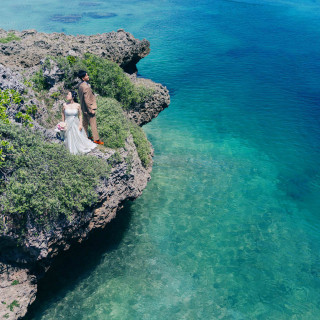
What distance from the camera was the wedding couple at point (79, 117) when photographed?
9984 millimetres

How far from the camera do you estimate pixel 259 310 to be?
37.1 feet

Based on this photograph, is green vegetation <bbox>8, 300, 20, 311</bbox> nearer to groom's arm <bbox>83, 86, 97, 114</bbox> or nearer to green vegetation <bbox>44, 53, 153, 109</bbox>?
groom's arm <bbox>83, 86, 97, 114</bbox>

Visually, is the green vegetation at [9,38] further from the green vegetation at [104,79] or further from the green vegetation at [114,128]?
the green vegetation at [114,128]

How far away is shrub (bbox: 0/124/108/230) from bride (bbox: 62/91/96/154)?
0.37m

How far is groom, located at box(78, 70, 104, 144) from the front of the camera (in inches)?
396

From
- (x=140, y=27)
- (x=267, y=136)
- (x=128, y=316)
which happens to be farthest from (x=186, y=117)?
(x=140, y=27)

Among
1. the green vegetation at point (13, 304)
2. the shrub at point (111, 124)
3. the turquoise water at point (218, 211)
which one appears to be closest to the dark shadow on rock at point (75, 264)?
the turquoise water at point (218, 211)

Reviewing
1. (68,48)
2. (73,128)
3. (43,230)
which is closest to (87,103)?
(73,128)

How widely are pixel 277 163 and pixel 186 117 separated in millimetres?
7414

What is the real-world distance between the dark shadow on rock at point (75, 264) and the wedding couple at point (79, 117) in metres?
4.10

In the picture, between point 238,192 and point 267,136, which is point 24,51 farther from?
point 267,136

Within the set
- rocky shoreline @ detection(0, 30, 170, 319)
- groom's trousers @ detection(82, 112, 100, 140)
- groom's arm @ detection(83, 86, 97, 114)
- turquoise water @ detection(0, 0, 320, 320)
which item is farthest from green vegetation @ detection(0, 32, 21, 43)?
turquoise water @ detection(0, 0, 320, 320)

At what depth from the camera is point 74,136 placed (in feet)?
33.2

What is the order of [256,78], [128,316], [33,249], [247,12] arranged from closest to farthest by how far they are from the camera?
[33,249], [128,316], [256,78], [247,12]
